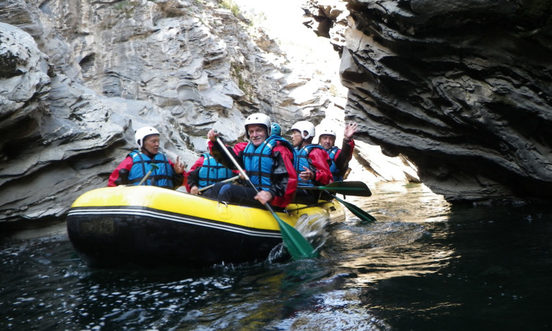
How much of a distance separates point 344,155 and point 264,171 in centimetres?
262

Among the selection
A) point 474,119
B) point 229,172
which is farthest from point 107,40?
point 474,119

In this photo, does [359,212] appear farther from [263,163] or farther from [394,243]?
[263,163]

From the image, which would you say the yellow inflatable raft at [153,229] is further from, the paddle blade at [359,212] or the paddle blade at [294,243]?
the paddle blade at [359,212]

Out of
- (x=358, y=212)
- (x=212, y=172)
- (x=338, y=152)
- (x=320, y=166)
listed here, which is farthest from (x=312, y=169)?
(x=212, y=172)

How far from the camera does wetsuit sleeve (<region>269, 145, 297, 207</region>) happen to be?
5246mm

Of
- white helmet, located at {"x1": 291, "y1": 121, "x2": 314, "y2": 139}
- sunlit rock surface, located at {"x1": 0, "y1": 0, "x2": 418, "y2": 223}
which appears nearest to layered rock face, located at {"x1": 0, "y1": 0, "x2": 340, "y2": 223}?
sunlit rock surface, located at {"x1": 0, "y1": 0, "x2": 418, "y2": 223}

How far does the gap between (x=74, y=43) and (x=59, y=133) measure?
33.0 feet

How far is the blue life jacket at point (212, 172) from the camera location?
624 cm

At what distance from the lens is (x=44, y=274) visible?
498 cm

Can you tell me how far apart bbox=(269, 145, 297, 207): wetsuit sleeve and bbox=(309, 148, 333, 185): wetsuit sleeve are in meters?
1.71

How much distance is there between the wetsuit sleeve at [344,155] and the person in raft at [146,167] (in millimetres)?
2765

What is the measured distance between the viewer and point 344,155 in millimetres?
7586

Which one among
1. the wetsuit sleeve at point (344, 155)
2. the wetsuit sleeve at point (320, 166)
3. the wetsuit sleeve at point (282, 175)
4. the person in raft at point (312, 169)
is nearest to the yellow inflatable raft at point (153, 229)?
the wetsuit sleeve at point (282, 175)

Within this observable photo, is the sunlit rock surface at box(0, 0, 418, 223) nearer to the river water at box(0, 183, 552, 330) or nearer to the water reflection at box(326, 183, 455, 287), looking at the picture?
the river water at box(0, 183, 552, 330)
